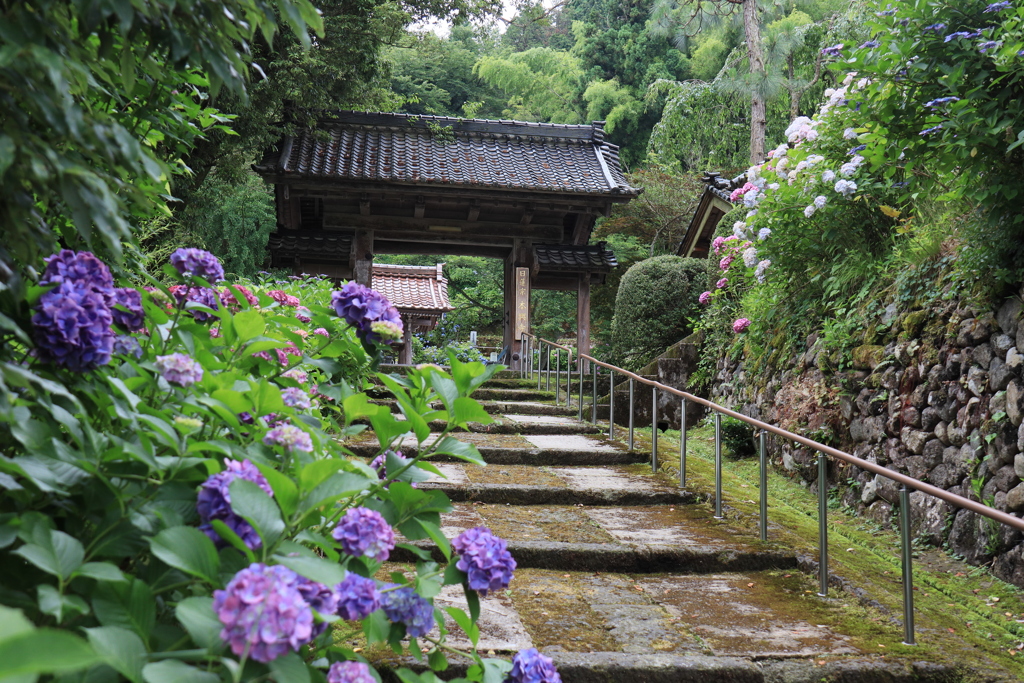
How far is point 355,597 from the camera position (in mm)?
1017

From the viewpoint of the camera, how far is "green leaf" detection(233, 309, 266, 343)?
1.43 m

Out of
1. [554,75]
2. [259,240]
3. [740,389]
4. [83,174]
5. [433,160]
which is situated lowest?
[740,389]

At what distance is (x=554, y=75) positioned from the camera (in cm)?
2252

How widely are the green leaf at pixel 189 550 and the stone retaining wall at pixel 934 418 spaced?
393 cm

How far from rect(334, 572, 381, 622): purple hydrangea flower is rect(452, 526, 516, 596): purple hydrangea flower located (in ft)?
0.76

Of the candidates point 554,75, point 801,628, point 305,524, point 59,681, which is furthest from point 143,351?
point 554,75

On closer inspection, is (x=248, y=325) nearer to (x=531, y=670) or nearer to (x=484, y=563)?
(x=484, y=563)

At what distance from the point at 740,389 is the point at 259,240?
811 centimetres

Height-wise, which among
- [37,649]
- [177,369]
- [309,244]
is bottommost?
[37,649]

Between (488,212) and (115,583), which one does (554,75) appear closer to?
(488,212)

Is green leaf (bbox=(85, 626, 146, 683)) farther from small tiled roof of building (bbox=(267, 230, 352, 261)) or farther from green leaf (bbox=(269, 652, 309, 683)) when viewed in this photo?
small tiled roof of building (bbox=(267, 230, 352, 261))

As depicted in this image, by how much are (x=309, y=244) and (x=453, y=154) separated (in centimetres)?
242

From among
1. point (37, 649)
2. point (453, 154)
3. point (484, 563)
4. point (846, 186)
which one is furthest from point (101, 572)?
point (453, 154)

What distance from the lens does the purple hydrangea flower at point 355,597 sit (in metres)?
1.01
